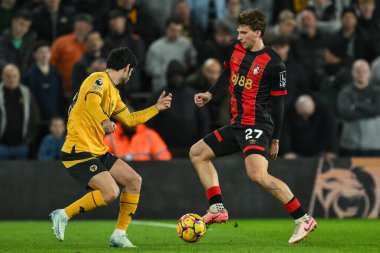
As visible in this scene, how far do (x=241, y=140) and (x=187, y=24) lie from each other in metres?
7.45

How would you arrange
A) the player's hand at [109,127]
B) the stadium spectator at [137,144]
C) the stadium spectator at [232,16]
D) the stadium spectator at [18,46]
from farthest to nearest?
the stadium spectator at [232,16] < the stadium spectator at [18,46] < the stadium spectator at [137,144] < the player's hand at [109,127]

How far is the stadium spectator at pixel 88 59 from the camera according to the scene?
53.0 ft

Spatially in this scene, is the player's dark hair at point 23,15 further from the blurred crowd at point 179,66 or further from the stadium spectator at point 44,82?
the stadium spectator at point 44,82

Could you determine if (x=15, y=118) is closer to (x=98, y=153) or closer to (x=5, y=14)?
(x=5, y=14)

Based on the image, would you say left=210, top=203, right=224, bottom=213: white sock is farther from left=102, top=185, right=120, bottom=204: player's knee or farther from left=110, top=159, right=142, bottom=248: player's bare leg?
left=102, top=185, right=120, bottom=204: player's knee

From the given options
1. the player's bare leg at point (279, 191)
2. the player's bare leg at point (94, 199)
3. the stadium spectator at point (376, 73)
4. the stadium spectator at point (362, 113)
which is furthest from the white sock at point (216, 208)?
the stadium spectator at point (376, 73)

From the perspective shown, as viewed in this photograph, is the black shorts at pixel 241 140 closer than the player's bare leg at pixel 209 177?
Yes

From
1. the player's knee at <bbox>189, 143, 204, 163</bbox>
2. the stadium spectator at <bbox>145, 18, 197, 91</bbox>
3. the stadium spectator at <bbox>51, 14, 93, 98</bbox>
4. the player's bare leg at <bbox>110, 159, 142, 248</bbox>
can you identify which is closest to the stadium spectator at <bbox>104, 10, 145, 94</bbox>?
the stadium spectator at <bbox>145, 18, 197, 91</bbox>

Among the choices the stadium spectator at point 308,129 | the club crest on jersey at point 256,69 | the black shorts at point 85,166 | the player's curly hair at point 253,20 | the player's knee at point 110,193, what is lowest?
the stadium spectator at point 308,129

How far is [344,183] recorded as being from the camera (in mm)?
15492

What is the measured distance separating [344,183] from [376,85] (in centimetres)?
205

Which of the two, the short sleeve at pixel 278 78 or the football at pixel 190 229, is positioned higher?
the short sleeve at pixel 278 78

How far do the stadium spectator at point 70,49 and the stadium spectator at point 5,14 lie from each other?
1.30 meters

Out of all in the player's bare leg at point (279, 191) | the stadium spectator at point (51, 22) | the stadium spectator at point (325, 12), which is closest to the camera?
the player's bare leg at point (279, 191)
